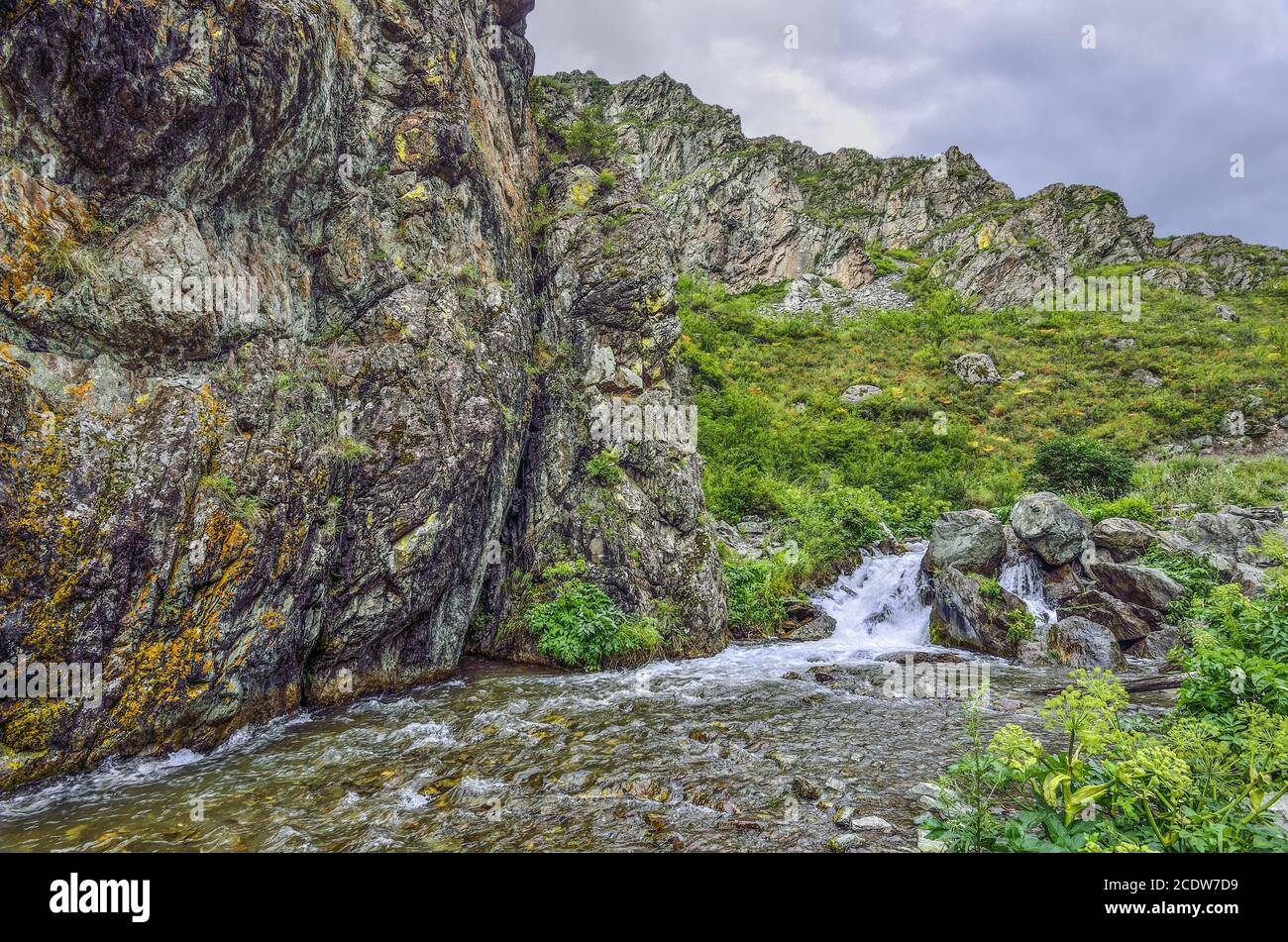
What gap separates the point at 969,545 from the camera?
Result: 16.8 meters

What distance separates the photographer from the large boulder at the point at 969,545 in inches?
657

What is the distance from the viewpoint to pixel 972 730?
15.4ft

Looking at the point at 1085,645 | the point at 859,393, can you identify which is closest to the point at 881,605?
the point at 1085,645

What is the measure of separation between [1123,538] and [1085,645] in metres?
5.09

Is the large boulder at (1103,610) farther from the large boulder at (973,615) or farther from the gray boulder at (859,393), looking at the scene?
the gray boulder at (859,393)

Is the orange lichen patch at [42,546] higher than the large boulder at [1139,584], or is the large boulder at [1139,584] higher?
the orange lichen patch at [42,546]

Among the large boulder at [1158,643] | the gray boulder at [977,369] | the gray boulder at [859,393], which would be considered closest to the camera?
Result: the large boulder at [1158,643]

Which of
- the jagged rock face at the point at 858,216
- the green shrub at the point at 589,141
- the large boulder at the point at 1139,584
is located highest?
the jagged rock face at the point at 858,216

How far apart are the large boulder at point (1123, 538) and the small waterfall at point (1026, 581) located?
1.94 m

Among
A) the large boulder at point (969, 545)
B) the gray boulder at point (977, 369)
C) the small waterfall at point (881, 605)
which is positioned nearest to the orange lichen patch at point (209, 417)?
the small waterfall at point (881, 605)

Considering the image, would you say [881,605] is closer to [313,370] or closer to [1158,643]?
[1158,643]
